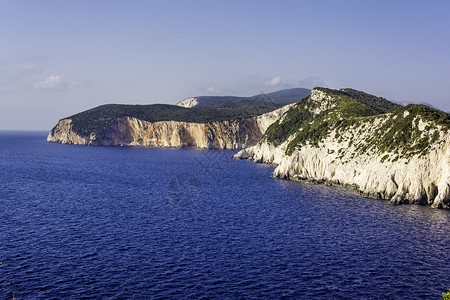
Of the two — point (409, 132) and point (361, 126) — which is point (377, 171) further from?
point (361, 126)

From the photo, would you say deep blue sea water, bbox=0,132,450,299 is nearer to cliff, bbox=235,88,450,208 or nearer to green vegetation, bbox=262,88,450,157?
cliff, bbox=235,88,450,208

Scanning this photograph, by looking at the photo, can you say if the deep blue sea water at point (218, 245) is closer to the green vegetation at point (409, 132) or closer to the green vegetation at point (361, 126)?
the green vegetation at point (409, 132)

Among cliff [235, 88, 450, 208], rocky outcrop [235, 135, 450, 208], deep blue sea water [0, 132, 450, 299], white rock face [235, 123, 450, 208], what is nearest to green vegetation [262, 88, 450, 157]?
cliff [235, 88, 450, 208]

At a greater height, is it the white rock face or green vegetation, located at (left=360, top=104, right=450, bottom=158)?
green vegetation, located at (left=360, top=104, right=450, bottom=158)

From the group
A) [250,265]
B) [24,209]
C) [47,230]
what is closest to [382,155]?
[250,265]

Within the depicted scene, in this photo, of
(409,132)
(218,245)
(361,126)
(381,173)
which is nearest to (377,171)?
(381,173)

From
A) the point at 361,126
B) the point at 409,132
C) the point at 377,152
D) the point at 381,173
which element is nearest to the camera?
the point at 381,173
